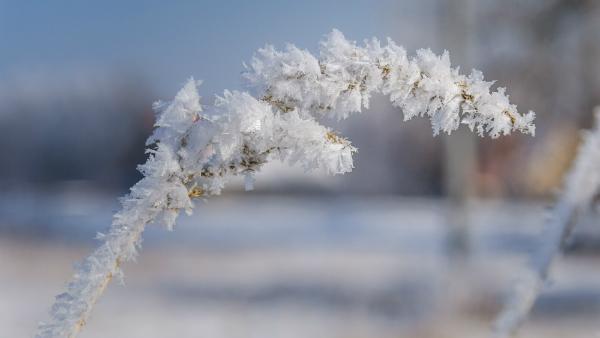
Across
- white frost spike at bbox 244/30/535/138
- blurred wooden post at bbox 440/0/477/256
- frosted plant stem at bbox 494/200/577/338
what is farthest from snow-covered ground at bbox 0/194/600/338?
white frost spike at bbox 244/30/535/138

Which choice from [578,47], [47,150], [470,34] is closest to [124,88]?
[47,150]

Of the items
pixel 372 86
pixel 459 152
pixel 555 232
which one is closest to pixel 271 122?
pixel 372 86

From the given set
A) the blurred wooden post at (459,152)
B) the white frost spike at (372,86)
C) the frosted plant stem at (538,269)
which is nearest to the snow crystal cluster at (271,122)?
the white frost spike at (372,86)

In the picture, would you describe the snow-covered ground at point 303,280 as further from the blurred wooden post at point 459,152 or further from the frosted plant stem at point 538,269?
the blurred wooden post at point 459,152

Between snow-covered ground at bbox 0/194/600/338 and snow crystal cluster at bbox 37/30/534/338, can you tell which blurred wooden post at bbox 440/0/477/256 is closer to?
snow-covered ground at bbox 0/194/600/338

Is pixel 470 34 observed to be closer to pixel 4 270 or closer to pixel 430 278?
pixel 430 278
